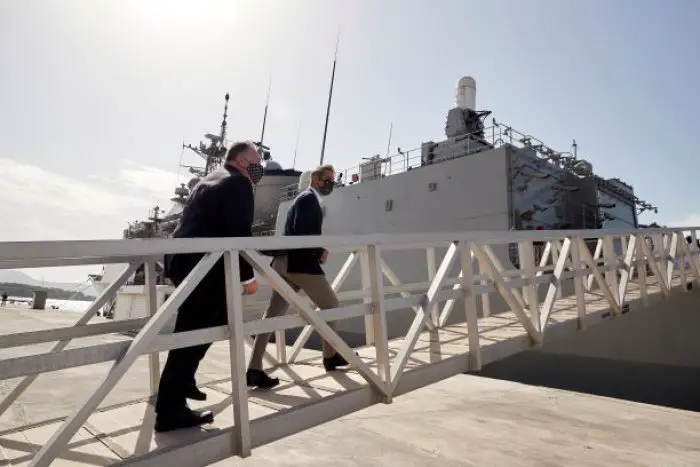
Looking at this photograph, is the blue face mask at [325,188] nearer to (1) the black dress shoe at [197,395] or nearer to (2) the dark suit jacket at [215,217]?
(2) the dark suit jacket at [215,217]

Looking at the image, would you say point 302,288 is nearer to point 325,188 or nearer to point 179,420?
point 325,188

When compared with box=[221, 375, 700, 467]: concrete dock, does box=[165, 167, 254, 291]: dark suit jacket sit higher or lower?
higher

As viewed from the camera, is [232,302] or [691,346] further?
[691,346]

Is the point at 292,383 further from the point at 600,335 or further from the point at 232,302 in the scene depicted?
the point at 600,335

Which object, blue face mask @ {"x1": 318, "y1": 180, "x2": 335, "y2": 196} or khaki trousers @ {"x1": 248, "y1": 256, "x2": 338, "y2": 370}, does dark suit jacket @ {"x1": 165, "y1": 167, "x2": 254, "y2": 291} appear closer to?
khaki trousers @ {"x1": 248, "y1": 256, "x2": 338, "y2": 370}

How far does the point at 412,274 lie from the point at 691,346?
6.83 metres

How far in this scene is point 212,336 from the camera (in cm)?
218

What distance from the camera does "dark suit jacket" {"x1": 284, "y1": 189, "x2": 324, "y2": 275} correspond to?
130 inches

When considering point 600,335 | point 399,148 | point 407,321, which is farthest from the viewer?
point 399,148

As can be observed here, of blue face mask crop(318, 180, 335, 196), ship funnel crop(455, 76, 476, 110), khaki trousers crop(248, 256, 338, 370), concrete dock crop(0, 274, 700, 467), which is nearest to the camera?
concrete dock crop(0, 274, 700, 467)

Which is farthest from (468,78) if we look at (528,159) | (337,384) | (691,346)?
(337,384)

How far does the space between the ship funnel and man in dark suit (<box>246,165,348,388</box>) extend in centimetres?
Result: 1434

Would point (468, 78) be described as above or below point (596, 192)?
above

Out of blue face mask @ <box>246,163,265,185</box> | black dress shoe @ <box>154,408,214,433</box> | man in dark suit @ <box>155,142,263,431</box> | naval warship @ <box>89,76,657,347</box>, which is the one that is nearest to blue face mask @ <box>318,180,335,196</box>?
blue face mask @ <box>246,163,265,185</box>
